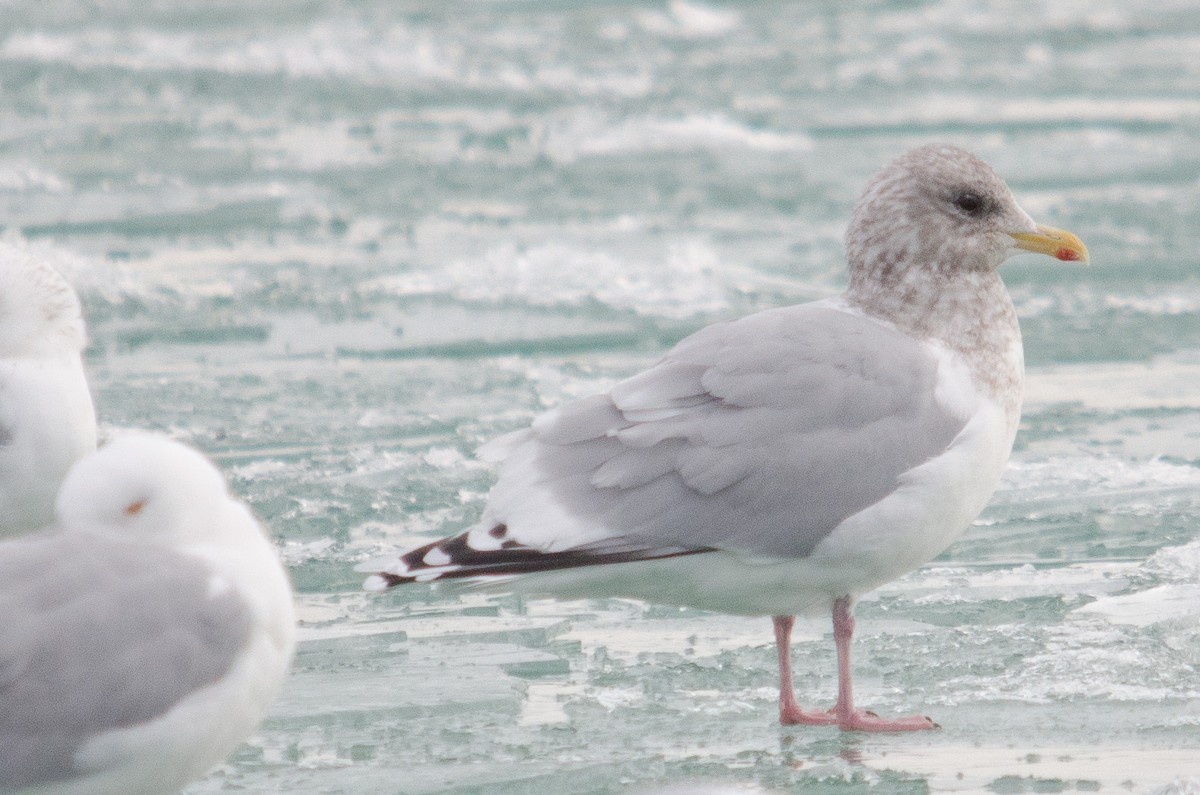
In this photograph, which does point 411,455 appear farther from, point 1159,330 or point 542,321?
point 1159,330

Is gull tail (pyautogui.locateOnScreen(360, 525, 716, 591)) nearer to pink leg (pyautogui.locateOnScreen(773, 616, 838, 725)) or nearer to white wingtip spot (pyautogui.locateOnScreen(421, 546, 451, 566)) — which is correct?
white wingtip spot (pyautogui.locateOnScreen(421, 546, 451, 566))

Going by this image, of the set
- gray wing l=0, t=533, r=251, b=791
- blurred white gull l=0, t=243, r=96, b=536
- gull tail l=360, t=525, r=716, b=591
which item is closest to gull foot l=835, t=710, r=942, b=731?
gull tail l=360, t=525, r=716, b=591

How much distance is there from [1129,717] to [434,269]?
4.97 meters

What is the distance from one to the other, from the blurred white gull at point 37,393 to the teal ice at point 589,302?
29.0 inches

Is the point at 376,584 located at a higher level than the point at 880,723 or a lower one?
higher

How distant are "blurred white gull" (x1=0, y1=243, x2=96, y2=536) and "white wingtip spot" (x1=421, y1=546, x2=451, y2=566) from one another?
43.0 inches

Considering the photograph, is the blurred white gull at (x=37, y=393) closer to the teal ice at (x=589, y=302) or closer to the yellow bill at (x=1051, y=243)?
the teal ice at (x=589, y=302)

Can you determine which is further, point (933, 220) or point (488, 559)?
point (933, 220)

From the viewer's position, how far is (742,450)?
394cm

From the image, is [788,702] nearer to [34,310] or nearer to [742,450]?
[742,450]

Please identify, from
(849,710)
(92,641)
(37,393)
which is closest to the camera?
(92,641)

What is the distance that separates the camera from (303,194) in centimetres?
966

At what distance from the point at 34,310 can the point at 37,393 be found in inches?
11.3

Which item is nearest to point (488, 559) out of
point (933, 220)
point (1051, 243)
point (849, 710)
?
point (849, 710)
